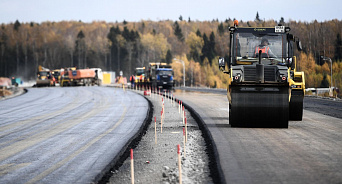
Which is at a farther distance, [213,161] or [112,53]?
[112,53]

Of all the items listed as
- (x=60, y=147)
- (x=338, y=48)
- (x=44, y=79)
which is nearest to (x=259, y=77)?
(x=60, y=147)

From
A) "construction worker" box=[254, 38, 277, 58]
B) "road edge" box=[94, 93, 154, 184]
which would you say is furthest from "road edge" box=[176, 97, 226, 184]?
"construction worker" box=[254, 38, 277, 58]

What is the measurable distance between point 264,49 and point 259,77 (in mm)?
1891

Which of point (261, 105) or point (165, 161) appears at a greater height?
point (261, 105)

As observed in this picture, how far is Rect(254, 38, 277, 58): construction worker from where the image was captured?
17.8 m

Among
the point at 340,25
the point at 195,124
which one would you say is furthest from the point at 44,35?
the point at 195,124

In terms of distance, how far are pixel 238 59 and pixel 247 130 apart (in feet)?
9.15

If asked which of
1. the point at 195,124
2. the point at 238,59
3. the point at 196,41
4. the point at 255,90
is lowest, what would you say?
the point at 195,124

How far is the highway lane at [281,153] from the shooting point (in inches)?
362

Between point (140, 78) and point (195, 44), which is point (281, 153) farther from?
point (195, 44)

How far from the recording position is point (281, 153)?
12.0 m

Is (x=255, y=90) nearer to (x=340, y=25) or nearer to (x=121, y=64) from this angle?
(x=340, y=25)

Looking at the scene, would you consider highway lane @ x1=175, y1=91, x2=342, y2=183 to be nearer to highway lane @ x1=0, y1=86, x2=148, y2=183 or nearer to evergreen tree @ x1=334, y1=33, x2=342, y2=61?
highway lane @ x1=0, y1=86, x2=148, y2=183

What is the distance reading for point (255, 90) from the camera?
16.4m
